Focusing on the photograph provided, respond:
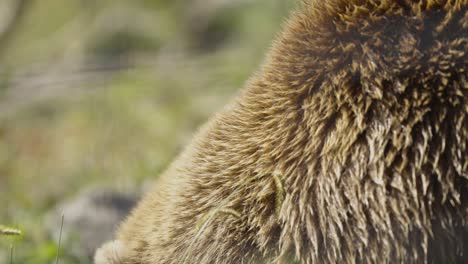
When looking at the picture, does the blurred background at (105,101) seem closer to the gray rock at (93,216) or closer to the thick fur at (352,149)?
the gray rock at (93,216)

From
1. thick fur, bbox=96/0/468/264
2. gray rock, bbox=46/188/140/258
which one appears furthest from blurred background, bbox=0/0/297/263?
thick fur, bbox=96/0/468/264

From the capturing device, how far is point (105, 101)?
9125 mm

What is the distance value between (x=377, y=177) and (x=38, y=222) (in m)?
3.17

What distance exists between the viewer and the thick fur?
2.71 meters

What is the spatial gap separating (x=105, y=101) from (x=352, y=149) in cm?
661

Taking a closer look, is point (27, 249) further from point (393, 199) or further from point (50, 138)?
point (50, 138)

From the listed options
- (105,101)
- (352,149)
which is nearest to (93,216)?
(352,149)

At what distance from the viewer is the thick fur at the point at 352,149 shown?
271 cm

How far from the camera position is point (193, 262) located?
120 inches

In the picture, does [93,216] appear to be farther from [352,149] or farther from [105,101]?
[105,101]

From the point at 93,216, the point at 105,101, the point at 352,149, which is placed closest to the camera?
the point at 352,149

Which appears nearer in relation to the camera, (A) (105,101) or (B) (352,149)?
(B) (352,149)

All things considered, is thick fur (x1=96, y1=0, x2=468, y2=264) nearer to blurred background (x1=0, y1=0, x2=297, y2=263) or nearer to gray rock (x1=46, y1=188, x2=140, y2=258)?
Result: blurred background (x1=0, y1=0, x2=297, y2=263)

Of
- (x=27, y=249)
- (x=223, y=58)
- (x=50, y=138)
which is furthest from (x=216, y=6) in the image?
(x=27, y=249)
